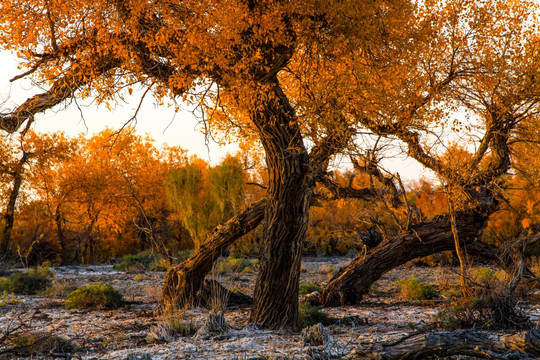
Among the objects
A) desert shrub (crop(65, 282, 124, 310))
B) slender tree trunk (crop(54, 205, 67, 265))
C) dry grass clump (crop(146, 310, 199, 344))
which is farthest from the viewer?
slender tree trunk (crop(54, 205, 67, 265))

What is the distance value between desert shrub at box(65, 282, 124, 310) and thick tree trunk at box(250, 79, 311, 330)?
371 centimetres

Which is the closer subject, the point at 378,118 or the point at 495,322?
the point at 495,322

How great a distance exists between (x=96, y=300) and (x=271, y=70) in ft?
18.7

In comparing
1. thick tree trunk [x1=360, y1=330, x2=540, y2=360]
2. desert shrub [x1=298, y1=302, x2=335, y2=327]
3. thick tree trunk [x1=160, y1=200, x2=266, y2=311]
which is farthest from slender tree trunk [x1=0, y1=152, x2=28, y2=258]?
thick tree trunk [x1=360, y1=330, x2=540, y2=360]

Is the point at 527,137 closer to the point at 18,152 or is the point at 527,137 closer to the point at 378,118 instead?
the point at 378,118

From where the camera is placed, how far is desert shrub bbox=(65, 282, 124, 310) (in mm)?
8820

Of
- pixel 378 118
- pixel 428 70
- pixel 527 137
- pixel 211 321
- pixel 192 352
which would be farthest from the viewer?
pixel 527 137

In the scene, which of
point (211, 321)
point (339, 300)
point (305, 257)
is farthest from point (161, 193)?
point (211, 321)

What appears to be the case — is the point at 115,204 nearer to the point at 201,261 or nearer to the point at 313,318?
the point at 201,261

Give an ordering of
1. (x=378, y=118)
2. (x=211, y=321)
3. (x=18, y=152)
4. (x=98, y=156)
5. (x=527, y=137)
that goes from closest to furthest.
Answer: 1. (x=211, y=321)
2. (x=378, y=118)
3. (x=527, y=137)
4. (x=18, y=152)
5. (x=98, y=156)

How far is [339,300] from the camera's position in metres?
8.65

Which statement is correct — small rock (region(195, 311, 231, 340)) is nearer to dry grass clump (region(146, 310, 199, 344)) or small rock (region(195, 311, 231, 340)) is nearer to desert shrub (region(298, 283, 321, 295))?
dry grass clump (region(146, 310, 199, 344))

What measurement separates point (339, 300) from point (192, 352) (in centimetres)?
432

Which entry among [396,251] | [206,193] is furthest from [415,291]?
[206,193]
